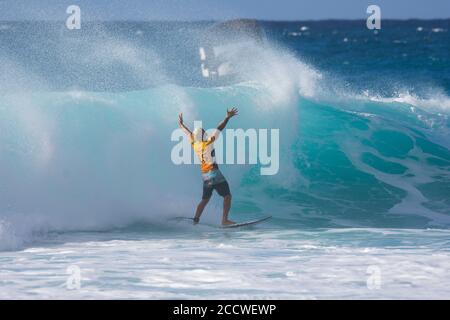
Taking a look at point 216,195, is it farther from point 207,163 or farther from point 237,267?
point 237,267

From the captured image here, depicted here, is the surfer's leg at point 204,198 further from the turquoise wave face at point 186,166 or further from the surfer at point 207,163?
the turquoise wave face at point 186,166

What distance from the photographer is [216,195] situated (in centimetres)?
1388

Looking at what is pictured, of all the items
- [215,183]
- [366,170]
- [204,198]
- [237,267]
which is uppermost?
[366,170]

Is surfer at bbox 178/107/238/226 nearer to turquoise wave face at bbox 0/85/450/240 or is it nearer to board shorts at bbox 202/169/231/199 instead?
board shorts at bbox 202/169/231/199

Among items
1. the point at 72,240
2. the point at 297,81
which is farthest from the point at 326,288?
the point at 297,81

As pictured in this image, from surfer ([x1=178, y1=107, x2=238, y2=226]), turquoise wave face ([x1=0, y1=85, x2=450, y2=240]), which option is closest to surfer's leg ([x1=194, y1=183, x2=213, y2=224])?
surfer ([x1=178, y1=107, x2=238, y2=226])

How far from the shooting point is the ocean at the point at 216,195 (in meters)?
9.54

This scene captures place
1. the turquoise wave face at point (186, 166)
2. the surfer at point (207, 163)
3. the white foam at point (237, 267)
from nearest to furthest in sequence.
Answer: the white foam at point (237, 267) → the surfer at point (207, 163) → the turquoise wave face at point (186, 166)

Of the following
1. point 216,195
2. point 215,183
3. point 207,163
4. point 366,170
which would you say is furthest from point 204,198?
point 366,170

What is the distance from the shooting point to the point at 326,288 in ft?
29.7

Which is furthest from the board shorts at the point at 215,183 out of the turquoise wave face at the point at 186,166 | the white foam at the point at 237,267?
the turquoise wave face at the point at 186,166

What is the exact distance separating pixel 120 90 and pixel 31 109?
8.67 ft

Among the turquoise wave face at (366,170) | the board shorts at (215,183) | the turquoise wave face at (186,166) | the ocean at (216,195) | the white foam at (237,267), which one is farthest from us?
the turquoise wave face at (366,170)
